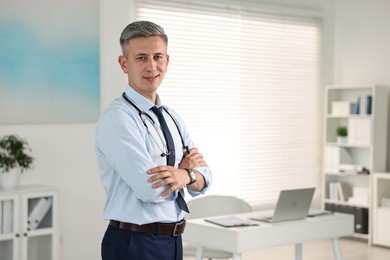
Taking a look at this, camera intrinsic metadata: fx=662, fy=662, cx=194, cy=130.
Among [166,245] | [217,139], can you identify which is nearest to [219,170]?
[217,139]

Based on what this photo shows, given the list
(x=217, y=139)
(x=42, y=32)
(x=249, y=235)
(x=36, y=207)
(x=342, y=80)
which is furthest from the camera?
(x=342, y=80)

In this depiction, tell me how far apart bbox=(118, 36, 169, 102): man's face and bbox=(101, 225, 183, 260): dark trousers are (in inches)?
20.0

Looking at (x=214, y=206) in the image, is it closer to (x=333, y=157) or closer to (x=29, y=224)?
(x=29, y=224)

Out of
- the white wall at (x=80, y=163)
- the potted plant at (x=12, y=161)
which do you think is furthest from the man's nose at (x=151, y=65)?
the white wall at (x=80, y=163)

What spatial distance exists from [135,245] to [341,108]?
5743mm

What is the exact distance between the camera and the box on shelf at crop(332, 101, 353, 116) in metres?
7.56

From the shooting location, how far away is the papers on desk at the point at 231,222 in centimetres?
429

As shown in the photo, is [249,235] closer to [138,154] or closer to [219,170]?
[138,154]

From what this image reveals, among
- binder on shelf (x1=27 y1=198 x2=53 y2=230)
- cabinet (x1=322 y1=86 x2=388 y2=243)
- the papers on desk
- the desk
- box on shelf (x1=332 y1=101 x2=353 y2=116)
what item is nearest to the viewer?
the desk

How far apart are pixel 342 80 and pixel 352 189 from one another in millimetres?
1329

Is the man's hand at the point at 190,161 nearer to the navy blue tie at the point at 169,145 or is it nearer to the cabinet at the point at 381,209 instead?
the navy blue tie at the point at 169,145

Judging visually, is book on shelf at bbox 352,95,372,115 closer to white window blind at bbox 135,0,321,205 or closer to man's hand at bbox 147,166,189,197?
white window blind at bbox 135,0,321,205

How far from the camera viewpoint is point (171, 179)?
227cm

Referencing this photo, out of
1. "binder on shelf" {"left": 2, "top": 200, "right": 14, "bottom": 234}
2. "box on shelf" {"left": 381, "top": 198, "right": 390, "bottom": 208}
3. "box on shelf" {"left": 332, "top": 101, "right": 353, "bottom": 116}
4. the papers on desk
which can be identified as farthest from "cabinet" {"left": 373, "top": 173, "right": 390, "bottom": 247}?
"binder on shelf" {"left": 2, "top": 200, "right": 14, "bottom": 234}
